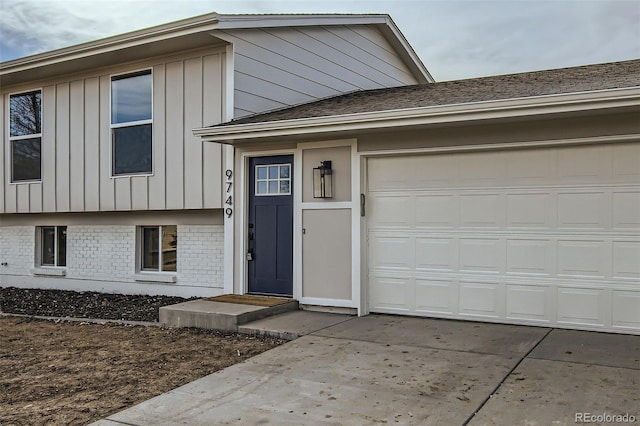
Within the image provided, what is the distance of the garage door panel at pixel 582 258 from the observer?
20.1ft

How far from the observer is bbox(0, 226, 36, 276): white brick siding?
11.4 metres

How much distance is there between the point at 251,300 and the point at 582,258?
4132 millimetres

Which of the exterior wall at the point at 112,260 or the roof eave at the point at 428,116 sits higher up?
the roof eave at the point at 428,116

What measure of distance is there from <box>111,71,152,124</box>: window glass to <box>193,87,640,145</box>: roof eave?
6.66 feet

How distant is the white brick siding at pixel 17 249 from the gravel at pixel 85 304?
888 mm

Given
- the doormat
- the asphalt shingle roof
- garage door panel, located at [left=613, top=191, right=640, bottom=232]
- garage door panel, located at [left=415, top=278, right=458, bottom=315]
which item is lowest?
the doormat

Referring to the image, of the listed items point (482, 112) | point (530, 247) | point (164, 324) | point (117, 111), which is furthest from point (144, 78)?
point (530, 247)

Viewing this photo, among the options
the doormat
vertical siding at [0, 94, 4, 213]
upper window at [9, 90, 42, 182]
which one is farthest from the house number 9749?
vertical siding at [0, 94, 4, 213]

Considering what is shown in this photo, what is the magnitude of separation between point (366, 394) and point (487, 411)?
91cm

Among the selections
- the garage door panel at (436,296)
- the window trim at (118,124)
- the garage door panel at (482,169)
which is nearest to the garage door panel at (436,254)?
the garage door panel at (436,296)

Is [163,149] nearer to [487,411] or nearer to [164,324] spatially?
[164,324]

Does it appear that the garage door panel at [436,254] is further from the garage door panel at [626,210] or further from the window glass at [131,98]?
the window glass at [131,98]

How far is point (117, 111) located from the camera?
384 inches

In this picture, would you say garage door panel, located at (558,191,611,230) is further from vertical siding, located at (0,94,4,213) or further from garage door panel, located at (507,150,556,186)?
vertical siding, located at (0,94,4,213)
